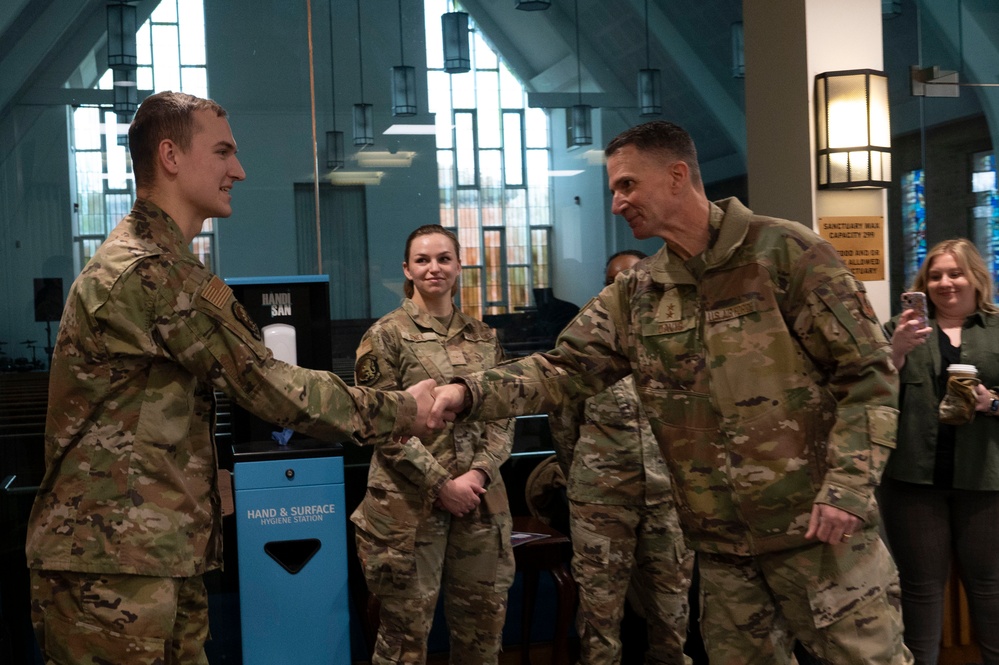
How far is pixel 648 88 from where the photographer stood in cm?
505

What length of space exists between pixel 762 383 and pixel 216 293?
4.03 ft

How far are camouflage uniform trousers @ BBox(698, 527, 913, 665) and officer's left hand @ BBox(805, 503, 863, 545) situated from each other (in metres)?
0.11

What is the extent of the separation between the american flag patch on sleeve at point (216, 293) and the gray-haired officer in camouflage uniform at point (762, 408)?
2.03ft

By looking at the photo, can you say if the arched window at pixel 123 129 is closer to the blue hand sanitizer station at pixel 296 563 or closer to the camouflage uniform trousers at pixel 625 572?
the blue hand sanitizer station at pixel 296 563

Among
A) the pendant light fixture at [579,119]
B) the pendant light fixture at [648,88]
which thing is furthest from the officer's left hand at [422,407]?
the pendant light fixture at [648,88]

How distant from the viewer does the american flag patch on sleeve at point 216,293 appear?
2008mm

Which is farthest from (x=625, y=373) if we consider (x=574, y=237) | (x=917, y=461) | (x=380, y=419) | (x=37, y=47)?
(x=37, y=47)

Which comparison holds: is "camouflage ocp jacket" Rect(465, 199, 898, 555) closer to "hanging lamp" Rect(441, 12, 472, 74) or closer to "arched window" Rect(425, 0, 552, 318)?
"arched window" Rect(425, 0, 552, 318)

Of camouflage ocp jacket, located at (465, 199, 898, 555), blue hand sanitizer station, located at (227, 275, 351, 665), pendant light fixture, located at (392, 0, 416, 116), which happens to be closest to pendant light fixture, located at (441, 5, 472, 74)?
pendant light fixture, located at (392, 0, 416, 116)

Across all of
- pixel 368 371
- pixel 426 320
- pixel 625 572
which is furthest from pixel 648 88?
pixel 625 572

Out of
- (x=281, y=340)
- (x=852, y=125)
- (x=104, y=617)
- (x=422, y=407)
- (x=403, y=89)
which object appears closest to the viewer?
(x=104, y=617)

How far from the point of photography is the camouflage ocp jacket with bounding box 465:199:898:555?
6.93 ft

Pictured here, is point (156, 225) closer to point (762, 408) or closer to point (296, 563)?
point (762, 408)

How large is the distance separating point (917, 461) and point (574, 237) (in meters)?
2.07
